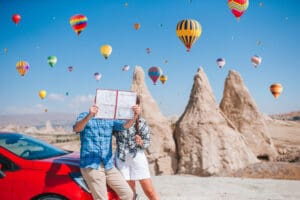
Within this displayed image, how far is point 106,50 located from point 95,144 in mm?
35389

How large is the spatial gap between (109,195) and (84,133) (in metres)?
0.84

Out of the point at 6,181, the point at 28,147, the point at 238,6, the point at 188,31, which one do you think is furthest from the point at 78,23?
the point at 6,181

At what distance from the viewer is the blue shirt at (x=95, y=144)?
13.7ft

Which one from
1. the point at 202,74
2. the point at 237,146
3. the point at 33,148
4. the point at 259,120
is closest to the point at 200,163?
the point at 237,146

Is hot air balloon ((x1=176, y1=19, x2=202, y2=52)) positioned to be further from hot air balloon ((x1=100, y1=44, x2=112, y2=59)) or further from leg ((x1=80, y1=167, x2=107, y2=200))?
leg ((x1=80, y1=167, x2=107, y2=200))

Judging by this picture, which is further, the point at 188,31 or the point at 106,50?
the point at 106,50

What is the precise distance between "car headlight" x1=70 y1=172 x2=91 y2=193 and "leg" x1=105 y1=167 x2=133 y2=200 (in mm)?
283

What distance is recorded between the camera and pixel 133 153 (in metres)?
4.83

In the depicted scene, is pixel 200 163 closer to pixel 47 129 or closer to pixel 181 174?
pixel 181 174

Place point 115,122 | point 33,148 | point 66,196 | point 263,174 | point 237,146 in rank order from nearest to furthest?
1. point 66,196
2. point 115,122
3. point 33,148
4. point 263,174
5. point 237,146

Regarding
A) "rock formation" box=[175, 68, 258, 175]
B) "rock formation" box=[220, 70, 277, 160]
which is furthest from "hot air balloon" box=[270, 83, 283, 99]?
"rock formation" box=[175, 68, 258, 175]

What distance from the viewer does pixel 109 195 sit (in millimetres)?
4301

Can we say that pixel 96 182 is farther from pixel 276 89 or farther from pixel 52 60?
pixel 52 60

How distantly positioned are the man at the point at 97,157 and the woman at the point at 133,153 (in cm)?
51
